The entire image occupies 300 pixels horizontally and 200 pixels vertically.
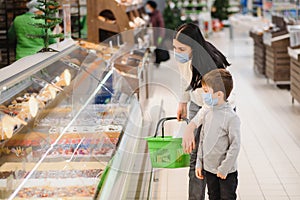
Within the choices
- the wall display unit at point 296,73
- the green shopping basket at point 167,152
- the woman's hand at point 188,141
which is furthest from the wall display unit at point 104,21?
the woman's hand at point 188,141

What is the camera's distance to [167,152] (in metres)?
4.00

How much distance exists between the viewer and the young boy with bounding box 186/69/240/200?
3649 millimetres

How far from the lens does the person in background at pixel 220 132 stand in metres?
3.65

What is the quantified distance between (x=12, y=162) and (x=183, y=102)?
1.50 metres

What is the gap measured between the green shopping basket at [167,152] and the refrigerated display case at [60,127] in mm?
326

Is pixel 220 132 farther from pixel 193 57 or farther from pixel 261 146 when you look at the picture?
pixel 261 146

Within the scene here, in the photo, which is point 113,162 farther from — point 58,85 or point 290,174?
point 290,174

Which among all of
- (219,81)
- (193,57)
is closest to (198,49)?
(193,57)

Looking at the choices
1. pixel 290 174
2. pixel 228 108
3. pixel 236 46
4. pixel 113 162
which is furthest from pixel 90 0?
pixel 236 46

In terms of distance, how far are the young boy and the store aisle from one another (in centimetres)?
127

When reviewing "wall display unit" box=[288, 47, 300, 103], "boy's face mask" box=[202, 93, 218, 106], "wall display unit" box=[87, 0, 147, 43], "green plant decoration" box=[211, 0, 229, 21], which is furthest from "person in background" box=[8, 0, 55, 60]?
"green plant decoration" box=[211, 0, 229, 21]

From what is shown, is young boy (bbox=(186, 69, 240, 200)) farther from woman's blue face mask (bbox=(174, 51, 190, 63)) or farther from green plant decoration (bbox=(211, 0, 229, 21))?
green plant decoration (bbox=(211, 0, 229, 21))

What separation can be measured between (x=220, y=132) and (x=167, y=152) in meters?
0.47

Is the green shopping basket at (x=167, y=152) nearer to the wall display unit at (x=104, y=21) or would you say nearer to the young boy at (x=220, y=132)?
the young boy at (x=220, y=132)
